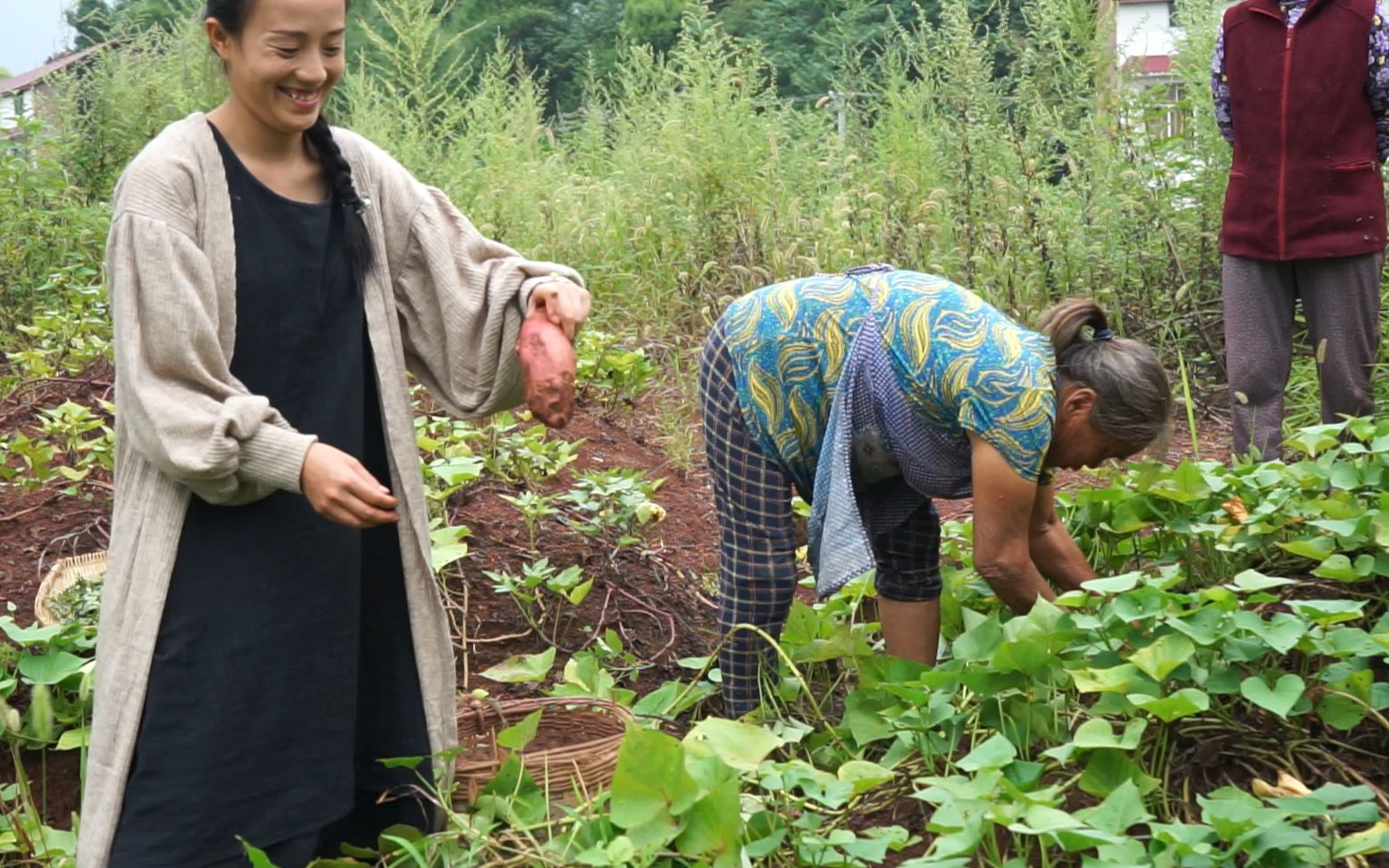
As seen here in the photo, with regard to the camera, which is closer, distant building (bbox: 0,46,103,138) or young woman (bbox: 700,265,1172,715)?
A: young woman (bbox: 700,265,1172,715)

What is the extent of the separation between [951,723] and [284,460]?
1.18 metres

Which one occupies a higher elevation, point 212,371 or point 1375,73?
point 1375,73

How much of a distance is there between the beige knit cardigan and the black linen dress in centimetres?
3

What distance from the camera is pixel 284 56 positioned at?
2.11 metres

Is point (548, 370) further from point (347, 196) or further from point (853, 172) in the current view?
point (853, 172)

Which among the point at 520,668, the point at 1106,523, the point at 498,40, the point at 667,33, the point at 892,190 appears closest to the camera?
the point at 520,668

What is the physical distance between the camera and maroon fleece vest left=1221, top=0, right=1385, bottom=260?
13.9ft

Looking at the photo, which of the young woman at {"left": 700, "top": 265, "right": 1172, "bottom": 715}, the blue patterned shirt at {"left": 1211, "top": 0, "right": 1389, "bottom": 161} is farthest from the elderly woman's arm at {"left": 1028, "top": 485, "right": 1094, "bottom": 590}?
the blue patterned shirt at {"left": 1211, "top": 0, "right": 1389, "bottom": 161}

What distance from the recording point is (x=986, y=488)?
108 inches

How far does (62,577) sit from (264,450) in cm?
167

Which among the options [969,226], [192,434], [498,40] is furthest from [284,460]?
[498,40]

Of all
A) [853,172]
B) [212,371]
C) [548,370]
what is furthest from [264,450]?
[853,172]

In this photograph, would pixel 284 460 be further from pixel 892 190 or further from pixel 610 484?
pixel 892 190

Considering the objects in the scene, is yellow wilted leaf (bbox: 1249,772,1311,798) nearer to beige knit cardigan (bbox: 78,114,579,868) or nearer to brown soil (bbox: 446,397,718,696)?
beige knit cardigan (bbox: 78,114,579,868)
